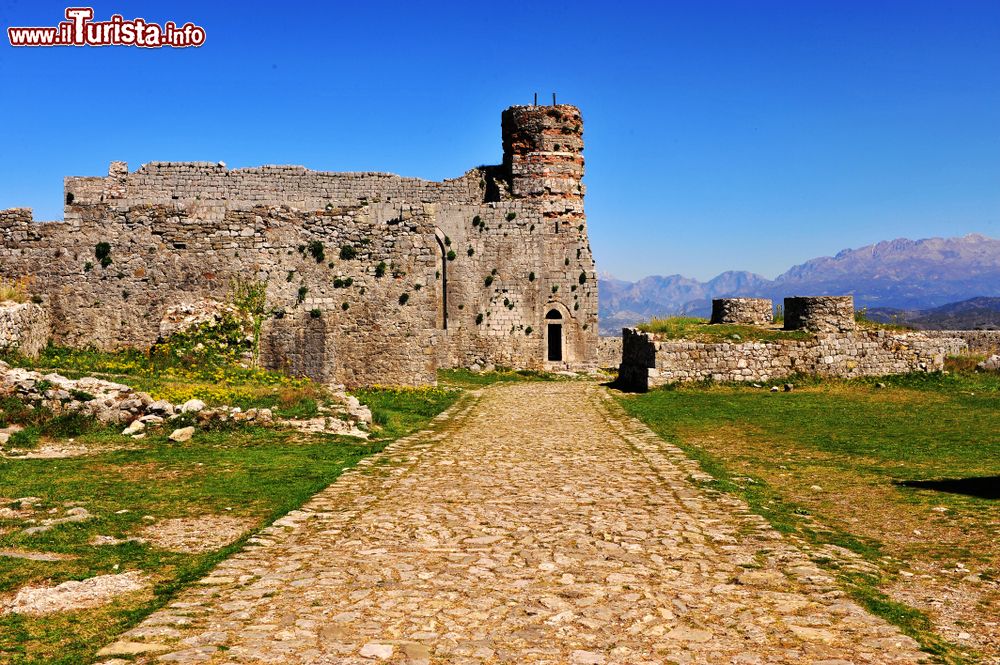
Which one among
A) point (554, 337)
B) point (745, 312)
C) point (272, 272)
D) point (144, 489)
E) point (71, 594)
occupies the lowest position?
point (71, 594)

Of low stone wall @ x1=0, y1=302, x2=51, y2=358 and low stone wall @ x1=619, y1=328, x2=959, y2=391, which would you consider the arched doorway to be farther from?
low stone wall @ x1=0, y1=302, x2=51, y2=358

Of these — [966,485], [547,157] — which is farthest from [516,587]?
[547,157]

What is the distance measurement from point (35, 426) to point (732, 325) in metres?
19.7

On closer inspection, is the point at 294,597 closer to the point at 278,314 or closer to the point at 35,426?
the point at 35,426

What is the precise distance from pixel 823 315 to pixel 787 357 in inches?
91.2

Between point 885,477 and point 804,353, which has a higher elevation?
point 804,353

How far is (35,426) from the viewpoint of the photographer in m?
12.4

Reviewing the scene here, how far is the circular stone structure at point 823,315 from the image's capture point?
24609 mm

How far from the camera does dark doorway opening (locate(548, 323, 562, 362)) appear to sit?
106 feet

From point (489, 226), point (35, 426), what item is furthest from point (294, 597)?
point (489, 226)

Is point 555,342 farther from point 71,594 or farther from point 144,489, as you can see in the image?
point 71,594

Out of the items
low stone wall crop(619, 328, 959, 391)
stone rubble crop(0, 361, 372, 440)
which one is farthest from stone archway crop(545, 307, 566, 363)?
stone rubble crop(0, 361, 372, 440)

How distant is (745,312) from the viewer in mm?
27188

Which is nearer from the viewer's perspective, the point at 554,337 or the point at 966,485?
the point at 966,485
